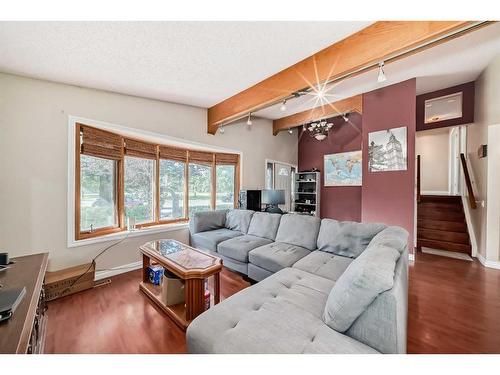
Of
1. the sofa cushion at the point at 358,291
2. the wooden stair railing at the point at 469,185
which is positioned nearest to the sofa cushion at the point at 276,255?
the sofa cushion at the point at 358,291

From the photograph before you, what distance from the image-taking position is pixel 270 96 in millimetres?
2773

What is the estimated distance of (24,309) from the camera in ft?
3.44

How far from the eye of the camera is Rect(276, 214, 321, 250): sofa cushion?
8.60 feet

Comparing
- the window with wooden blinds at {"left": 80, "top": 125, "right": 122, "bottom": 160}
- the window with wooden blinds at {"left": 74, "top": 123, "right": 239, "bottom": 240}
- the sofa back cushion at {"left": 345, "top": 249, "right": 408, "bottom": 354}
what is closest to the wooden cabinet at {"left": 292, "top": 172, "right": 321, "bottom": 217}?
the window with wooden blinds at {"left": 74, "top": 123, "right": 239, "bottom": 240}

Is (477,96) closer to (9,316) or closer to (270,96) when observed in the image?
(270,96)

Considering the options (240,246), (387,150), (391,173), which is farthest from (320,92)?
(240,246)

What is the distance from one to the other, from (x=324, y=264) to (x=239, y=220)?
70.7 inches

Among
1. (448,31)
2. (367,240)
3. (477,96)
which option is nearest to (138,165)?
(367,240)

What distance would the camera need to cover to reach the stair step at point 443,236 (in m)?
3.70

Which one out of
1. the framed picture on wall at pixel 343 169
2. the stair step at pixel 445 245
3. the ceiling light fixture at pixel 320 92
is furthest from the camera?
the framed picture on wall at pixel 343 169

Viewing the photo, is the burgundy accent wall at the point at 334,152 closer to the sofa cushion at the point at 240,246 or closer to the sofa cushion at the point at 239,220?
the sofa cushion at the point at 239,220

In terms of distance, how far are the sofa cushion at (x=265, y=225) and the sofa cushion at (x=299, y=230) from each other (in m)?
0.11
